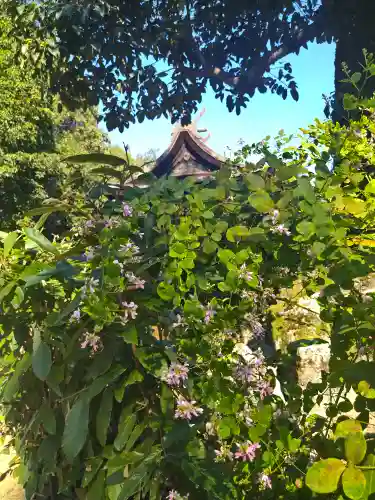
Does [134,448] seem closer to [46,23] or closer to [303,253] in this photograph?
[303,253]

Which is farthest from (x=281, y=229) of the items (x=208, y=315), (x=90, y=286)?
(x=90, y=286)

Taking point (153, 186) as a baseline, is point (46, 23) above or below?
above

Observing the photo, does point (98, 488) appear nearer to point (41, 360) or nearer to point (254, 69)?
point (41, 360)

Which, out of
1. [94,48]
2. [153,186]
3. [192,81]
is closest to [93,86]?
[94,48]

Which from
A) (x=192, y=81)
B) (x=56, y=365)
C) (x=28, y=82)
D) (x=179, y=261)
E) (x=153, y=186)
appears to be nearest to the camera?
(x=179, y=261)

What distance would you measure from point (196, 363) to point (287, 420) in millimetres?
328

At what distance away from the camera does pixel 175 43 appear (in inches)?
301

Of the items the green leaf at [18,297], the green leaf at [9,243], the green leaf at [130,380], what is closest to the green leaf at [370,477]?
the green leaf at [130,380]

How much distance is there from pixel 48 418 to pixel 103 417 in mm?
226

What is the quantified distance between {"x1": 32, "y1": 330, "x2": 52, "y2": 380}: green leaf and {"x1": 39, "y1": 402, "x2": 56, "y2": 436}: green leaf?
0.62 feet

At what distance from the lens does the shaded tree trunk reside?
616cm

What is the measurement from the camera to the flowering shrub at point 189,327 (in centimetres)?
131

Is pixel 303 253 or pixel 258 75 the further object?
pixel 258 75

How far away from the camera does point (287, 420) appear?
146 centimetres
